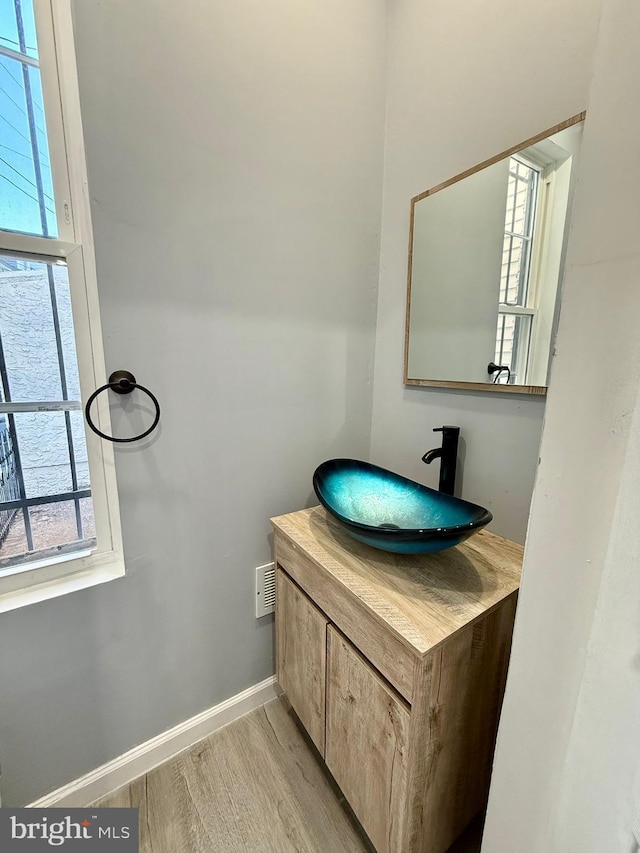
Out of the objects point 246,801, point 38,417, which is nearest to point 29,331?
point 38,417

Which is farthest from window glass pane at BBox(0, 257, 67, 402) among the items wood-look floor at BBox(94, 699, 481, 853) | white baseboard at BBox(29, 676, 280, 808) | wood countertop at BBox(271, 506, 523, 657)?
wood-look floor at BBox(94, 699, 481, 853)

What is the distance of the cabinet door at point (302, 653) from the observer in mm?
958

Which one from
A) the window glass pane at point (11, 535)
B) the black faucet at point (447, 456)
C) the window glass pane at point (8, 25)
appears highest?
the window glass pane at point (8, 25)

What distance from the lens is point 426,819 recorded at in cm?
75

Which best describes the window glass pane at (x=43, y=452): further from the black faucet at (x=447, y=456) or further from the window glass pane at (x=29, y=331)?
the black faucet at (x=447, y=456)

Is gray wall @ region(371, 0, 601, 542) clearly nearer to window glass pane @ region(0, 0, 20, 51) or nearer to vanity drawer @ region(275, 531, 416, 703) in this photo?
vanity drawer @ region(275, 531, 416, 703)

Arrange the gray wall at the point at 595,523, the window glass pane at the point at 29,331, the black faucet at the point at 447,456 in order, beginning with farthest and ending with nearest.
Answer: the black faucet at the point at 447,456, the window glass pane at the point at 29,331, the gray wall at the point at 595,523

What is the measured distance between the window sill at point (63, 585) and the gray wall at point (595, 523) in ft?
3.25

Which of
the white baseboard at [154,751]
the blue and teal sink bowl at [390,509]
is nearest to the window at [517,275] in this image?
the blue and teal sink bowl at [390,509]

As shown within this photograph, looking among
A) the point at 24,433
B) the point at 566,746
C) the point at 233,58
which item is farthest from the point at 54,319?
the point at 566,746

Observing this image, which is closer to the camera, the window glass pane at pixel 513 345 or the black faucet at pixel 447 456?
the window glass pane at pixel 513 345

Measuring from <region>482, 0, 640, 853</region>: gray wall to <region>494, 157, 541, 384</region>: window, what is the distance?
1.78 ft

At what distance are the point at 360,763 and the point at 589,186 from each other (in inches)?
46.7

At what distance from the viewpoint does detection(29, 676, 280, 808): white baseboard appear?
96cm
